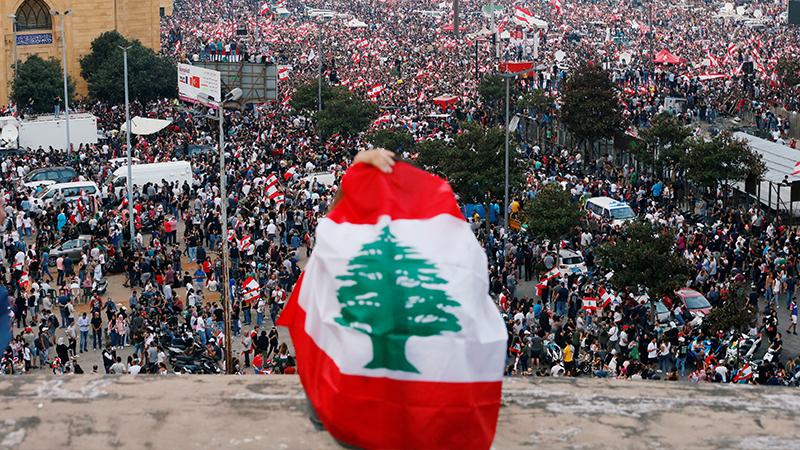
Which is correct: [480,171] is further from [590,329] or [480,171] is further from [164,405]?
[164,405]

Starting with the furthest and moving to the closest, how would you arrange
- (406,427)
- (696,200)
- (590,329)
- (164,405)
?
(696,200)
(590,329)
(164,405)
(406,427)

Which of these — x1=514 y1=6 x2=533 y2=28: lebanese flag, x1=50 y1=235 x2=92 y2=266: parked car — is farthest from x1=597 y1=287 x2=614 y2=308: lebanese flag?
x1=514 y1=6 x2=533 y2=28: lebanese flag

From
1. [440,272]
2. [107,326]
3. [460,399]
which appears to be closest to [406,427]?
[460,399]

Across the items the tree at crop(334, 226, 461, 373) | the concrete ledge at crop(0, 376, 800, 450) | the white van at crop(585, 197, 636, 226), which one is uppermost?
the tree at crop(334, 226, 461, 373)

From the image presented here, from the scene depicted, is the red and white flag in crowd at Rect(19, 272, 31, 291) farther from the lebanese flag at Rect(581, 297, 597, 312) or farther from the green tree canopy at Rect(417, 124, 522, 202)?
the green tree canopy at Rect(417, 124, 522, 202)

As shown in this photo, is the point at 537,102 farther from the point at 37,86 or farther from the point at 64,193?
the point at 37,86

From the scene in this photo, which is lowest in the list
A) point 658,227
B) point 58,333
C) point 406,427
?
point 58,333
